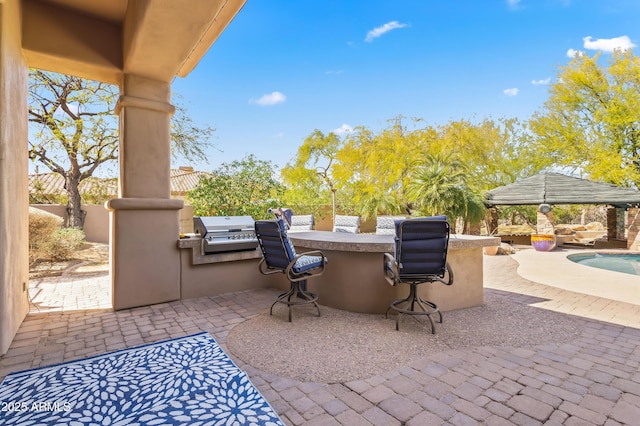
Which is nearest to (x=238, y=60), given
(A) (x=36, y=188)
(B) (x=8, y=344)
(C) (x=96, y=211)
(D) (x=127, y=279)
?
(C) (x=96, y=211)

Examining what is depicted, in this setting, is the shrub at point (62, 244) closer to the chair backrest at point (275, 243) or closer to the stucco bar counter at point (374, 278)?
the chair backrest at point (275, 243)

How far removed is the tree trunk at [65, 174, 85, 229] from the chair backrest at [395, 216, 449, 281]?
987cm

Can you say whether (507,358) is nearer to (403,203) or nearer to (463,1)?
(403,203)

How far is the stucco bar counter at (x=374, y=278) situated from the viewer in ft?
11.7

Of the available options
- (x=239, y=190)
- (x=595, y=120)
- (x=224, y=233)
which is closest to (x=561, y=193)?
(x=595, y=120)

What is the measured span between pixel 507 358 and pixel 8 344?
418 cm

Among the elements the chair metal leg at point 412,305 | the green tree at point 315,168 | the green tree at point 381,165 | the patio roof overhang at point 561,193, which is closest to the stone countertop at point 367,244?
the chair metal leg at point 412,305

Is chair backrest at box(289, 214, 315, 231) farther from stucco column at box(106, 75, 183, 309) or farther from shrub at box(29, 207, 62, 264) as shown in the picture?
shrub at box(29, 207, 62, 264)

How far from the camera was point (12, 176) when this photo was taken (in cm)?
291

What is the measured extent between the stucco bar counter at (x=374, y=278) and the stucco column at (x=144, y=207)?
6.09 feet

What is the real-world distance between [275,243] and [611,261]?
909 centimetres

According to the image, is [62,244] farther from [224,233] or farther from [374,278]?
[374,278]

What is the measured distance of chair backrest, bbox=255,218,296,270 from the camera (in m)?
3.28

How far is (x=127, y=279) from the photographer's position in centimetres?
383
